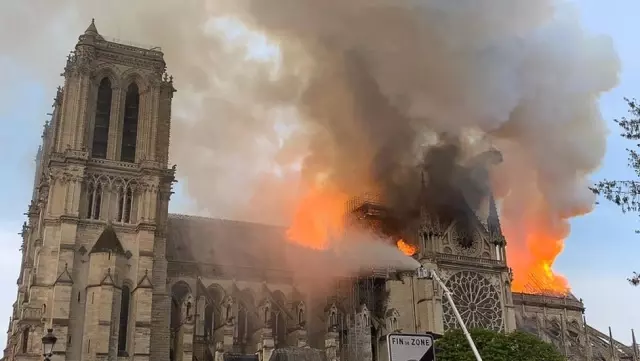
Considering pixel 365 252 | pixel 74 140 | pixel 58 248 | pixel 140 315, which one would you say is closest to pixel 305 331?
pixel 365 252

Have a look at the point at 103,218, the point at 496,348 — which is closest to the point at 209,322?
the point at 103,218

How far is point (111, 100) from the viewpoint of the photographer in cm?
5609

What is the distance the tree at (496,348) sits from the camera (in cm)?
3734

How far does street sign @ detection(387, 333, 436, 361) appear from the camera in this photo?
37.7ft

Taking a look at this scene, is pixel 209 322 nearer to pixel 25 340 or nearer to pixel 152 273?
pixel 152 273

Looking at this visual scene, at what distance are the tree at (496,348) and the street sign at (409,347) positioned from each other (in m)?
26.2

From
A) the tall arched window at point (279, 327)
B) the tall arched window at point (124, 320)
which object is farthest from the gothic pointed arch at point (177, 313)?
the tall arched window at point (279, 327)

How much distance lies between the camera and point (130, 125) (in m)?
57.0

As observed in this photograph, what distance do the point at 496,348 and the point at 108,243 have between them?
1136 inches

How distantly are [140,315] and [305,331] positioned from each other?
13544 millimetres

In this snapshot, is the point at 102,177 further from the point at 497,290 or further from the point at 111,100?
the point at 497,290

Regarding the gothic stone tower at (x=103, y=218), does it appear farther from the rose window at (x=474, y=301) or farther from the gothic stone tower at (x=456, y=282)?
the rose window at (x=474, y=301)

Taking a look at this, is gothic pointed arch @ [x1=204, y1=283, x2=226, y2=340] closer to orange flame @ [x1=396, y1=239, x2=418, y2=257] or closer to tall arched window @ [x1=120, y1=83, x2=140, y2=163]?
tall arched window @ [x1=120, y1=83, x2=140, y2=163]

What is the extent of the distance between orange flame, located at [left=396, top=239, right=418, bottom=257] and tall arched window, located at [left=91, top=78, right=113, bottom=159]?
26277mm
